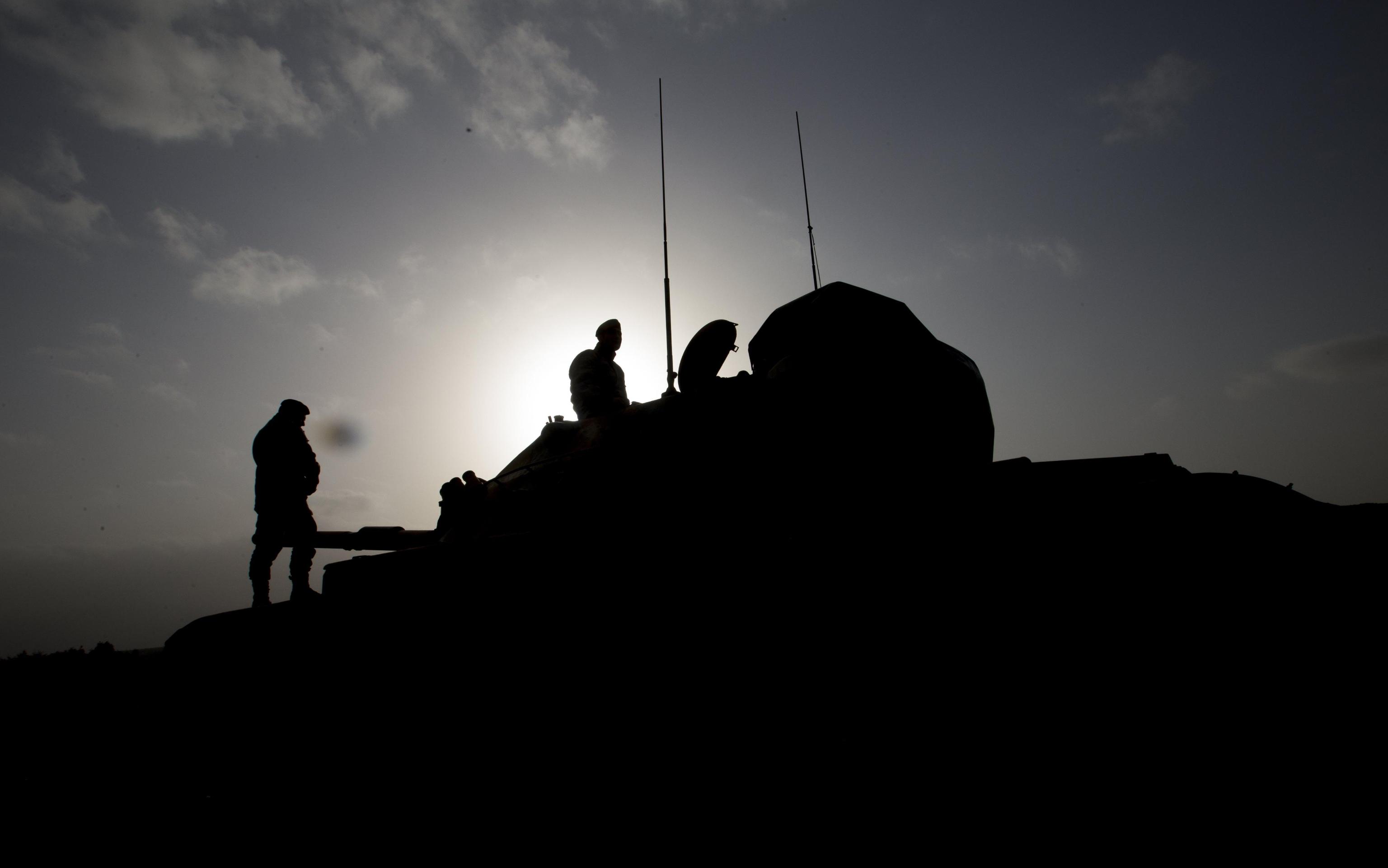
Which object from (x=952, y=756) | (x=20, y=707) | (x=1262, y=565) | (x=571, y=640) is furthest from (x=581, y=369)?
(x=20, y=707)

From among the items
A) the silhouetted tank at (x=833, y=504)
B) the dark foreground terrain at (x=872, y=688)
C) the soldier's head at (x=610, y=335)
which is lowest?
the dark foreground terrain at (x=872, y=688)

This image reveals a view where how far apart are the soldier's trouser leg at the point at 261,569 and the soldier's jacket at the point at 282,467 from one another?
0.47 m

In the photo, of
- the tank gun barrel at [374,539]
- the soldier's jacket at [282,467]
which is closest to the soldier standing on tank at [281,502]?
the soldier's jacket at [282,467]

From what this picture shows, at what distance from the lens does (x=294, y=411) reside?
324 inches

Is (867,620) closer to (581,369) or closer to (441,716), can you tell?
(441,716)

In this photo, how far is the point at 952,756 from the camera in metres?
2.19

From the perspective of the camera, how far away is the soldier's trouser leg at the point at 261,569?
7.83 m

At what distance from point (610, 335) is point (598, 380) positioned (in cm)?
55

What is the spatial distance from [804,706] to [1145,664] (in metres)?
1.19

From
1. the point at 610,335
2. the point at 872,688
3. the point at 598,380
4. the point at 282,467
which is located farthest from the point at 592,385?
the point at 282,467

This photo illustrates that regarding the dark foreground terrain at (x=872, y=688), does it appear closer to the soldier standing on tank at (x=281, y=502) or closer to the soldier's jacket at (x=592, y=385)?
the soldier's jacket at (x=592, y=385)

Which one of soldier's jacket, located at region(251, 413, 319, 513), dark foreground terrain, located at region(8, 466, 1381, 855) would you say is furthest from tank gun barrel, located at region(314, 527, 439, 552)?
dark foreground terrain, located at region(8, 466, 1381, 855)

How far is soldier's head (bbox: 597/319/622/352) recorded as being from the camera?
564 cm

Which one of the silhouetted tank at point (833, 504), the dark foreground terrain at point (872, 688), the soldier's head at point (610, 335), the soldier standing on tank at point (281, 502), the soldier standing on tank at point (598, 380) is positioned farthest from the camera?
the soldier standing on tank at point (281, 502)
